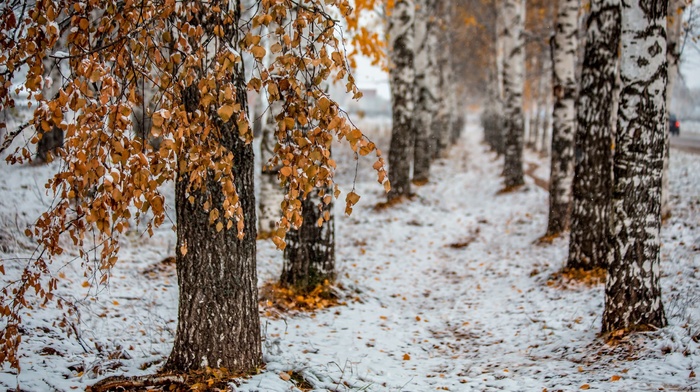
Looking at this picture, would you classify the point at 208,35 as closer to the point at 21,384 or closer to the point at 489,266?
the point at 21,384

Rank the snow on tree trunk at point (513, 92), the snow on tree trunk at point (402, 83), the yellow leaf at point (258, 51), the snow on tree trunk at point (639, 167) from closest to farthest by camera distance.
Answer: the yellow leaf at point (258, 51) < the snow on tree trunk at point (639, 167) < the snow on tree trunk at point (402, 83) < the snow on tree trunk at point (513, 92)

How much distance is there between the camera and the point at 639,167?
480cm

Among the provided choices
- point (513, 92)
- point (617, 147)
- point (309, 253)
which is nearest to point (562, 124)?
point (617, 147)

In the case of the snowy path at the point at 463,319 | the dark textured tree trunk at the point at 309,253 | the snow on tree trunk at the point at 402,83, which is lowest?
the snowy path at the point at 463,319

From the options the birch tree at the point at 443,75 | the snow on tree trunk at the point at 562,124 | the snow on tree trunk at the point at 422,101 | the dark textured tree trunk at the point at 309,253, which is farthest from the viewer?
→ the birch tree at the point at 443,75

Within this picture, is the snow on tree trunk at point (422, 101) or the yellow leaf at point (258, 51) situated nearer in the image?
the yellow leaf at point (258, 51)

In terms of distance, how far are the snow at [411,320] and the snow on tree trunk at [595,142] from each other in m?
0.71

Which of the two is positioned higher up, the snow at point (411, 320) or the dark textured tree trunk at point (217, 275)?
the dark textured tree trunk at point (217, 275)

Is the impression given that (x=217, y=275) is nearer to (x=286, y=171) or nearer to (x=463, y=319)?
(x=286, y=171)

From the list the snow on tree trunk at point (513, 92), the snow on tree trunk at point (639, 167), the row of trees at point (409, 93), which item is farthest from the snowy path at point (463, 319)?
the snow on tree trunk at point (513, 92)

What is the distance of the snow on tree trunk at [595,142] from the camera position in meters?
6.92

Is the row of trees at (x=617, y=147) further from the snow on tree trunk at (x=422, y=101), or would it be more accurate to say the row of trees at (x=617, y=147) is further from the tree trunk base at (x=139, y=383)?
the snow on tree trunk at (x=422, y=101)

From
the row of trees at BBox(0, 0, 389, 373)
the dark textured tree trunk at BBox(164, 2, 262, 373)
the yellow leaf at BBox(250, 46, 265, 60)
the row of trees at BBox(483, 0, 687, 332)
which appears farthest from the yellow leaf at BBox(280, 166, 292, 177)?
the row of trees at BBox(483, 0, 687, 332)

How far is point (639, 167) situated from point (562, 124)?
14.5 ft
